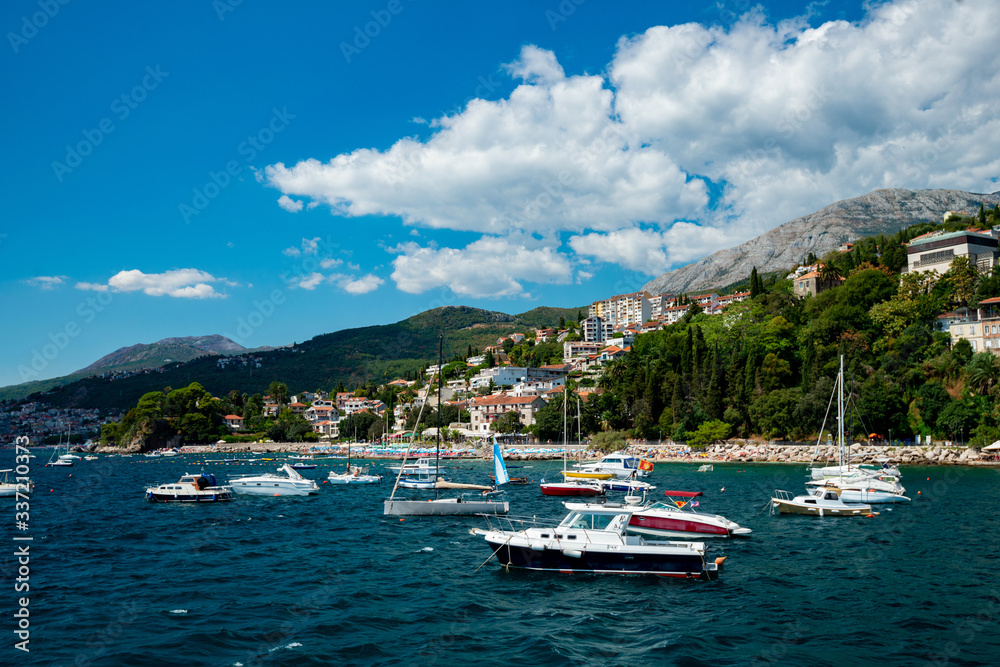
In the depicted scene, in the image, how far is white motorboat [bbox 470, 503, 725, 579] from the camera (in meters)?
19.4

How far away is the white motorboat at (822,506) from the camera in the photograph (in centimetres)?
3219

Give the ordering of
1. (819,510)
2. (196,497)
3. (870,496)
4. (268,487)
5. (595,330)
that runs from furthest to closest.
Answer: (595,330)
(268,487)
(196,497)
(870,496)
(819,510)

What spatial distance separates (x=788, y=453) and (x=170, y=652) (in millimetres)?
71246

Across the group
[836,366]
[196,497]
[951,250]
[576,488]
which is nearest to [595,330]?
[951,250]

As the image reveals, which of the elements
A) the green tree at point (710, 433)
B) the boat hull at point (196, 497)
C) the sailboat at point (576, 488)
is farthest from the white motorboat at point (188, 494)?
the green tree at point (710, 433)

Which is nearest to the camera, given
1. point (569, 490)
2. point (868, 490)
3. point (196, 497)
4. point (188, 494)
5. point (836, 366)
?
point (868, 490)

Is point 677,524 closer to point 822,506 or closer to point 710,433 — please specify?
point 822,506

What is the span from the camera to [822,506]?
32250mm

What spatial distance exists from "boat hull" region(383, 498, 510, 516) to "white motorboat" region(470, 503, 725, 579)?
1194cm

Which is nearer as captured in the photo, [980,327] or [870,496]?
[870,496]

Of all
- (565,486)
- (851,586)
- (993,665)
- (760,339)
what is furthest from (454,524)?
(760,339)

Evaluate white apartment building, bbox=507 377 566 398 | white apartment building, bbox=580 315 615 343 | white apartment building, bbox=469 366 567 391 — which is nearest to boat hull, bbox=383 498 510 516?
white apartment building, bbox=507 377 566 398

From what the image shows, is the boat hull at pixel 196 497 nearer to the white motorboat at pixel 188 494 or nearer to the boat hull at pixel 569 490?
the white motorboat at pixel 188 494

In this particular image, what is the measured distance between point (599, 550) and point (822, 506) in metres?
18.8
